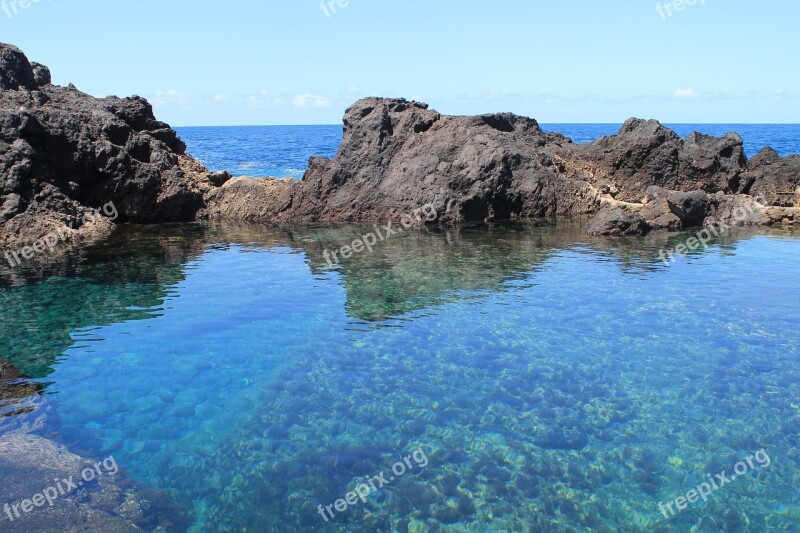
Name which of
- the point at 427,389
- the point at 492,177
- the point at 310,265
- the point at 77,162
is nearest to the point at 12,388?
the point at 427,389

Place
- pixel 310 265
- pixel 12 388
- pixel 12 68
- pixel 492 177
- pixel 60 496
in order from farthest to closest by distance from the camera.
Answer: pixel 492 177 → pixel 12 68 → pixel 310 265 → pixel 12 388 → pixel 60 496

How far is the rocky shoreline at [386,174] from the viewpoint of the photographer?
20.5 m

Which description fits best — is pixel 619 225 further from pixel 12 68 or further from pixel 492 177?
pixel 12 68

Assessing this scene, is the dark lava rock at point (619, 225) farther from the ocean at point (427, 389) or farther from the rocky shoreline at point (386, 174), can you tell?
the ocean at point (427, 389)

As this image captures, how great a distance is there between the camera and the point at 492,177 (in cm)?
2272

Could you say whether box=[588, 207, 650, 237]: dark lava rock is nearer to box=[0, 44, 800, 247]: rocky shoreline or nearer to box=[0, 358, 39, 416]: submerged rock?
box=[0, 44, 800, 247]: rocky shoreline

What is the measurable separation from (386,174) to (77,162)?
419 inches

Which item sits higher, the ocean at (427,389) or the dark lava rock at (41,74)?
the dark lava rock at (41,74)

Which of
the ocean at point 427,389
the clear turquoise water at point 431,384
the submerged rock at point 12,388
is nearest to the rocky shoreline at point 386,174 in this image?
the ocean at point 427,389

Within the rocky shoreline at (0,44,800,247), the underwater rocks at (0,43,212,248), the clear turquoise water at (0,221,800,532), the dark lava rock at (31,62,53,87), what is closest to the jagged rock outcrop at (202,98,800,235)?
the rocky shoreline at (0,44,800,247)

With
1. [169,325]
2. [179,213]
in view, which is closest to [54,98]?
[179,213]

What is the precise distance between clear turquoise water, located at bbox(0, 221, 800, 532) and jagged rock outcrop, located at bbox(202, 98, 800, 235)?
6.91 m

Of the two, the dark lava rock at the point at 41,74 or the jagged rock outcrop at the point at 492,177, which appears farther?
the dark lava rock at the point at 41,74

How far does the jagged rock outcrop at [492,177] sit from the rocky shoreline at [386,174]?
0.05 m
